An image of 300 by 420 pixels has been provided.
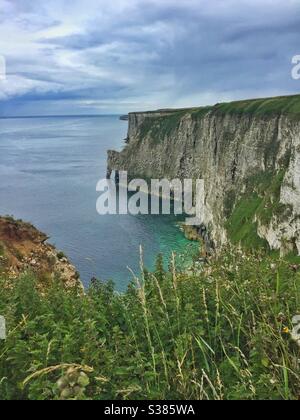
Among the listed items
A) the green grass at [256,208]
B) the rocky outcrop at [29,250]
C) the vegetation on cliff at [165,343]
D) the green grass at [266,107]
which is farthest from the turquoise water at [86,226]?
the vegetation on cliff at [165,343]

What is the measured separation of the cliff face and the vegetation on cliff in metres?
65.0

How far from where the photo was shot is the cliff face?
279 feet

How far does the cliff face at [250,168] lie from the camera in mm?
84938

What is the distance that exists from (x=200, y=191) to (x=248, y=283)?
144 metres

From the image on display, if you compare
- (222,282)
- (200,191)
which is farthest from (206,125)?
(222,282)

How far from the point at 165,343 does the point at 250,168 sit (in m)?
111

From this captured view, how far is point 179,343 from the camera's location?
606 cm

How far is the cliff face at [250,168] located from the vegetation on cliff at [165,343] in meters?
65.0

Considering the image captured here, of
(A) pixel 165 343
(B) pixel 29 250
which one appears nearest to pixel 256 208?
(B) pixel 29 250

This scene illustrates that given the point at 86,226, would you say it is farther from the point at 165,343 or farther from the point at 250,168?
the point at 165,343

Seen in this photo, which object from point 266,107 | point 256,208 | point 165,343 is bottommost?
point 256,208

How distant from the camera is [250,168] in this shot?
115 m

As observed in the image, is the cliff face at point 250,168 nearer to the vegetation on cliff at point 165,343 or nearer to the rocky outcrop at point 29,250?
the rocky outcrop at point 29,250
